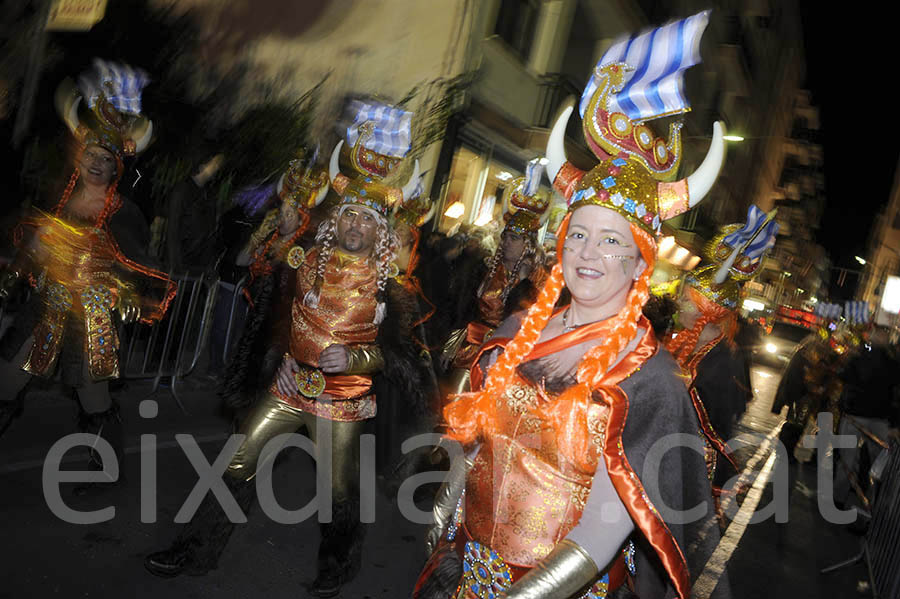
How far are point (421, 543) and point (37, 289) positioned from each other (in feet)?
9.78

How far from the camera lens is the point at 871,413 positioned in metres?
8.45

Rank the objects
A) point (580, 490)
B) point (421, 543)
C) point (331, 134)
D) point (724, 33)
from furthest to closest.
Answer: point (724, 33) → point (331, 134) → point (421, 543) → point (580, 490)

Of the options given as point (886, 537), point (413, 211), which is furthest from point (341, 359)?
point (886, 537)

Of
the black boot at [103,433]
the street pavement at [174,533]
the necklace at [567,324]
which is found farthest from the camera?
the black boot at [103,433]

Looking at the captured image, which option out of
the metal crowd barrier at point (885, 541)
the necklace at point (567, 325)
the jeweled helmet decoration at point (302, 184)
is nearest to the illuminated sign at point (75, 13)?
the jeweled helmet decoration at point (302, 184)

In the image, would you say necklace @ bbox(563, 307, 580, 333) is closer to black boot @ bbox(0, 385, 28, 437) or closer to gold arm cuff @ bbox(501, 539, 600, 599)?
gold arm cuff @ bbox(501, 539, 600, 599)

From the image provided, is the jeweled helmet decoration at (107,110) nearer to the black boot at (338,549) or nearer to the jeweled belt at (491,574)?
the black boot at (338,549)

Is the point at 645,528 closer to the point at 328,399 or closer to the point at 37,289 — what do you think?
the point at 328,399

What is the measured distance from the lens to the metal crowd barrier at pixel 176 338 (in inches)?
270

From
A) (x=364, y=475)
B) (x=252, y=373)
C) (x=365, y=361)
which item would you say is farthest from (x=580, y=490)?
(x=364, y=475)

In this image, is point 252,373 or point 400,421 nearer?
point 252,373

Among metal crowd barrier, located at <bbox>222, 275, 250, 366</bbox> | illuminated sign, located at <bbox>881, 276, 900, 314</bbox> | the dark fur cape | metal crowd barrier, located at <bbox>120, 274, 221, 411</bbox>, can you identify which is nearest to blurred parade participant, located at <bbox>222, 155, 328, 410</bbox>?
the dark fur cape

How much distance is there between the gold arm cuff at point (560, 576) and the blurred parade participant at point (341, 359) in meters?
1.94

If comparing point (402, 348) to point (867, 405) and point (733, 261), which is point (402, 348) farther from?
point (867, 405)
